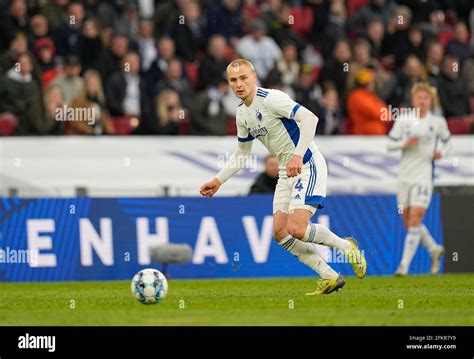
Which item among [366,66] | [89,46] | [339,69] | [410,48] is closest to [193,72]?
[89,46]

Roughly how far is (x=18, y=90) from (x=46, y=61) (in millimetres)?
1104

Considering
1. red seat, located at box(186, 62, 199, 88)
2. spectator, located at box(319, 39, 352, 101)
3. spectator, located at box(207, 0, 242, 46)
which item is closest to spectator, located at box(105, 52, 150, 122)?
red seat, located at box(186, 62, 199, 88)

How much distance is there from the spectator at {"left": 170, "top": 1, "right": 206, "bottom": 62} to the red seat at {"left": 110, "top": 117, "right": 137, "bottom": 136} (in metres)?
2.00

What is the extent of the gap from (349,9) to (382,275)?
733cm

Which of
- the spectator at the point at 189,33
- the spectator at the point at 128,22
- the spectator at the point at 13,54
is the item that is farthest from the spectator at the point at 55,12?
the spectator at the point at 189,33

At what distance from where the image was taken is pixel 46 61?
20172 mm

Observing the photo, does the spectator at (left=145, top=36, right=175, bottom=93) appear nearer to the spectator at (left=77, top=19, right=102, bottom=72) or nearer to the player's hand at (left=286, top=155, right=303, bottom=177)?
the spectator at (left=77, top=19, right=102, bottom=72)

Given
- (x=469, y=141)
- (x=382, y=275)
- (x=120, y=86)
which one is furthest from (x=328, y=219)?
(x=120, y=86)

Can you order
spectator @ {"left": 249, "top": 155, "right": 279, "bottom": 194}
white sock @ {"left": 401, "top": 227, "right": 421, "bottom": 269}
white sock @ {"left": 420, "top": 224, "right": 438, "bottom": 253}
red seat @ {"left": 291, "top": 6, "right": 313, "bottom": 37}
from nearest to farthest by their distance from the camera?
white sock @ {"left": 401, "top": 227, "right": 421, "bottom": 269} → white sock @ {"left": 420, "top": 224, "right": 438, "bottom": 253} → spectator @ {"left": 249, "top": 155, "right": 279, "bottom": 194} → red seat @ {"left": 291, "top": 6, "right": 313, "bottom": 37}

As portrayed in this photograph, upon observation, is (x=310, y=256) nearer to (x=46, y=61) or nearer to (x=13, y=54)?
(x=13, y=54)

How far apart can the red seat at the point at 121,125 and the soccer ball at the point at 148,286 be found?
279 inches

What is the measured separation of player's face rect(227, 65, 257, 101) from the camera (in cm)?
1239

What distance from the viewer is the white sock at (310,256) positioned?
12.9 metres

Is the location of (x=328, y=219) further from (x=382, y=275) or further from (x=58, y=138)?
(x=58, y=138)
